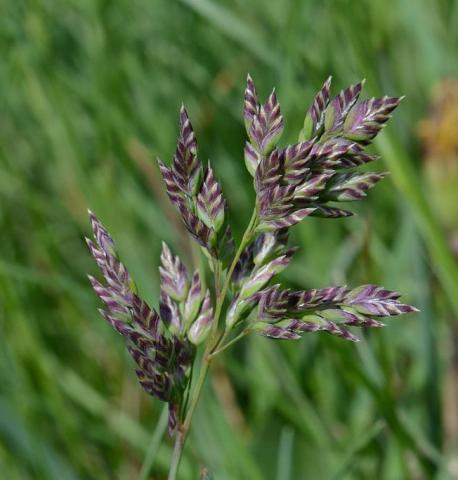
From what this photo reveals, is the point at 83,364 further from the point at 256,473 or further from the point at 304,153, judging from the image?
the point at 304,153

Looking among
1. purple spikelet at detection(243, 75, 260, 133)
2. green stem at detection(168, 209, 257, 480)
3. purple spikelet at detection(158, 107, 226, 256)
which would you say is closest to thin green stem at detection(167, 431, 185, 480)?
green stem at detection(168, 209, 257, 480)

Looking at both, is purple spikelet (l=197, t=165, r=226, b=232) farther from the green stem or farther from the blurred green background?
the blurred green background

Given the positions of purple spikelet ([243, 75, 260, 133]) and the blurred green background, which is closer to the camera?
purple spikelet ([243, 75, 260, 133])

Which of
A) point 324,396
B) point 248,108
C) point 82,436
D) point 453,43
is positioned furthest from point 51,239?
point 248,108

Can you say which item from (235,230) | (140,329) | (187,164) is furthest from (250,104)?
(235,230)

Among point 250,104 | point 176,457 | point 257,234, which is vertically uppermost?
point 250,104

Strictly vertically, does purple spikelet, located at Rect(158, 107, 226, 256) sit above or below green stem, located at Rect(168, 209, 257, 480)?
above

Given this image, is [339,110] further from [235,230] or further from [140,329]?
[235,230]
